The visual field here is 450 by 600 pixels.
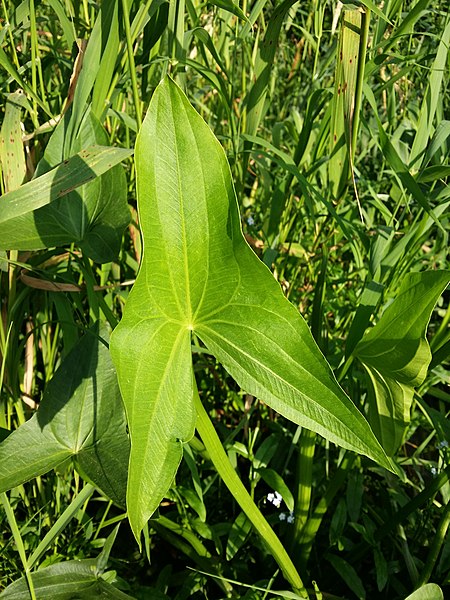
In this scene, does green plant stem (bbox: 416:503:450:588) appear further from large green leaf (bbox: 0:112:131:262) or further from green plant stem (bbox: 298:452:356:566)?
large green leaf (bbox: 0:112:131:262)

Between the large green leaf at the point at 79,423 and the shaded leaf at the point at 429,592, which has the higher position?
the large green leaf at the point at 79,423

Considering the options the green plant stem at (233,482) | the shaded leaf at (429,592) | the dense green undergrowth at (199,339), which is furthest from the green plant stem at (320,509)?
the shaded leaf at (429,592)

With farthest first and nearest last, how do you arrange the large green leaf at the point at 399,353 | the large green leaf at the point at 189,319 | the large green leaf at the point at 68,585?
the large green leaf at the point at 68,585 < the large green leaf at the point at 399,353 < the large green leaf at the point at 189,319

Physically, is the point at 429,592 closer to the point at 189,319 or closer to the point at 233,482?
the point at 233,482

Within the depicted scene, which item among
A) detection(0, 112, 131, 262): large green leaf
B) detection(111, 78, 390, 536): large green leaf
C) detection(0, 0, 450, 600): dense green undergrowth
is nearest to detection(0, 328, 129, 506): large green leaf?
detection(0, 0, 450, 600): dense green undergrowth

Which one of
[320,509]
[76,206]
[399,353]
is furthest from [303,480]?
[76,206]

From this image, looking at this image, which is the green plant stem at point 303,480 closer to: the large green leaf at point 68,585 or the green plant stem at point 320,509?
the green plant stem at point 320,509
